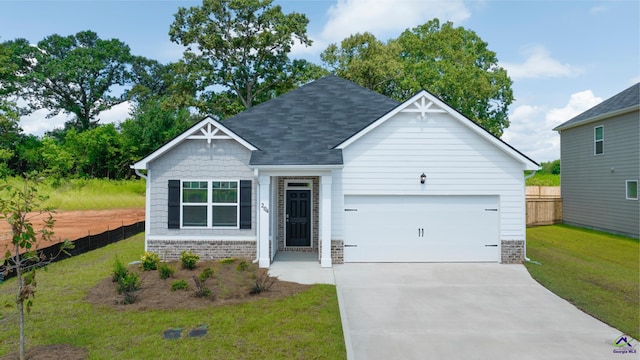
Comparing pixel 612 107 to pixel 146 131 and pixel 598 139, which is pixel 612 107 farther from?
pixel 146 131

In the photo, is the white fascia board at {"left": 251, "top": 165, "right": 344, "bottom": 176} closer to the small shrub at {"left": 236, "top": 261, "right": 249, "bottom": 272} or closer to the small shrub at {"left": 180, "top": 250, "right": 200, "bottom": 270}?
the small shrub at {"left": 236, "top": 261, "right": 249, "bottom": 272}

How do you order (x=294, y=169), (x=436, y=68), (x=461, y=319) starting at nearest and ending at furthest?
1. (x=461, y=319)
2. (x=294, y=169)
3. (x=436, y=68)

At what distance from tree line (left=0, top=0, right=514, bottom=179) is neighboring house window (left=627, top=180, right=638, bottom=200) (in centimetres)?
1442

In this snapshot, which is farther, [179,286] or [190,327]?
[179,286]

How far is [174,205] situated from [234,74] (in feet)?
66.9

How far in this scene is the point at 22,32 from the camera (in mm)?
39375

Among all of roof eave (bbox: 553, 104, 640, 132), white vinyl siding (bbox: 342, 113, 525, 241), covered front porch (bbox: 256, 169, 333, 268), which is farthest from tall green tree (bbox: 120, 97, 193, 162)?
roof eave (bbox: 553, 104, 640, 132)

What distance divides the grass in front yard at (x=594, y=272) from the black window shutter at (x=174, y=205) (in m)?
10.2

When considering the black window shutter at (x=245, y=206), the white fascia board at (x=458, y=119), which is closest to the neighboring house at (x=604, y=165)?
the white fascia board at (x=458, y=119)

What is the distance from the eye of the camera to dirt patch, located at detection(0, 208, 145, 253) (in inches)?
665

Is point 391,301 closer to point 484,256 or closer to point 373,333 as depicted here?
point 373,333

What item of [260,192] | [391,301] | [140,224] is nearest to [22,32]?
[140,224]

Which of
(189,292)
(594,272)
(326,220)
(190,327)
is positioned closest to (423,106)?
(326,220)

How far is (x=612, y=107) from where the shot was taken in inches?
730
